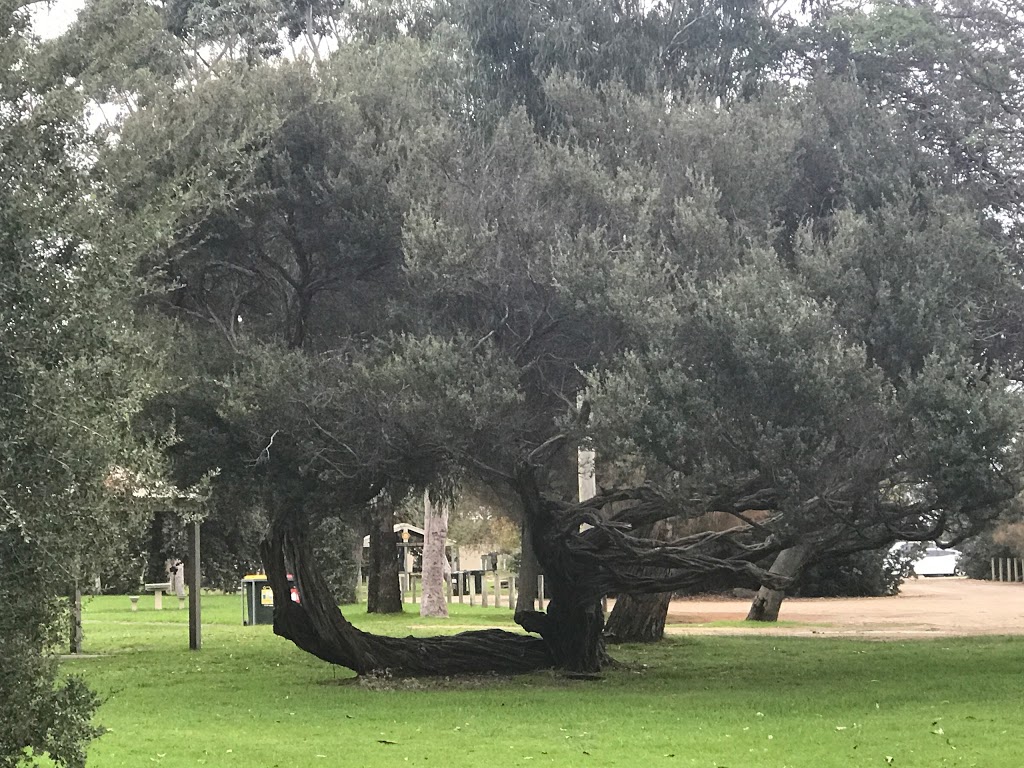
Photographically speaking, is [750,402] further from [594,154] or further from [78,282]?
[78,282]

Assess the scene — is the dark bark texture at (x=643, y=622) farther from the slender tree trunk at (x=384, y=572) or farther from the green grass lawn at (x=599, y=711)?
the slender tree trunk at (x=384, y=572)

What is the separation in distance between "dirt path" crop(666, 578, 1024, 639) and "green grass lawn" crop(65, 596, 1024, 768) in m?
4.33

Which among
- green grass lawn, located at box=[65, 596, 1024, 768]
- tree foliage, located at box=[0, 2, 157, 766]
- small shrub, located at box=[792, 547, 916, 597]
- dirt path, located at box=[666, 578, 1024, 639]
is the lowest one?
green grass lawn, located at box=[65, 596, 1024, 768]

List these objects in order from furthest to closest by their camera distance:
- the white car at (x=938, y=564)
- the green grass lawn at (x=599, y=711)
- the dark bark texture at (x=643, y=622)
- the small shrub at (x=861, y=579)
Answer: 1. the white car at (x=938, y=564)
2. the small shrub at (x=861, y=579)
3. the dark bark texture at (x=643, y=622)
4. the green grass lawn at (x=599, y=711)

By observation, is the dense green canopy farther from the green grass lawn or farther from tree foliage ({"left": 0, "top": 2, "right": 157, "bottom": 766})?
tree foliage ({"left": 0, "top": 2, "right": 157, "bottom": 766})

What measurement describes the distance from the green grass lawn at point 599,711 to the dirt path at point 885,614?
4.33 metres

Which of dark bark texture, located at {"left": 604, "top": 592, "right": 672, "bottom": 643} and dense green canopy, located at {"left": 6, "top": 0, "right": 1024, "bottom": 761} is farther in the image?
dark bark texture, located at {"left": 604, "top": 592, "right": 672, "bottom": 643}

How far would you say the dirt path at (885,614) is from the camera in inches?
1129

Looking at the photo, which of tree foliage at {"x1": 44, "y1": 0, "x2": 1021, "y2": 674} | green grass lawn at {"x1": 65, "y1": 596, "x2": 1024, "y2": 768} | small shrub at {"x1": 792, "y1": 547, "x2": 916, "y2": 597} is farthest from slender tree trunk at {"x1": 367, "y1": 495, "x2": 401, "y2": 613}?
tree foliage at {"x1": 44, "y1": 0, "x2": 1021, "y2": 674}

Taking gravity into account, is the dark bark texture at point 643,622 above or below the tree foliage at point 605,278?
below

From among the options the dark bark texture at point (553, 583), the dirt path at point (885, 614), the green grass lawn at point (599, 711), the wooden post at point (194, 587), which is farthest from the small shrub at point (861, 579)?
the dark bark texture at point (553, 583)

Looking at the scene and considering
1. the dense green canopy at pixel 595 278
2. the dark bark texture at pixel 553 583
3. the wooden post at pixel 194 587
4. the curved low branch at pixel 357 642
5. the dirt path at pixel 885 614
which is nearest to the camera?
the dense green canopy at pixel 595 278

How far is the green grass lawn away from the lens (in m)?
11.9

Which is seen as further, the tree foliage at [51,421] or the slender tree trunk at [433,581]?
the slender tree trunk at [433,581]
